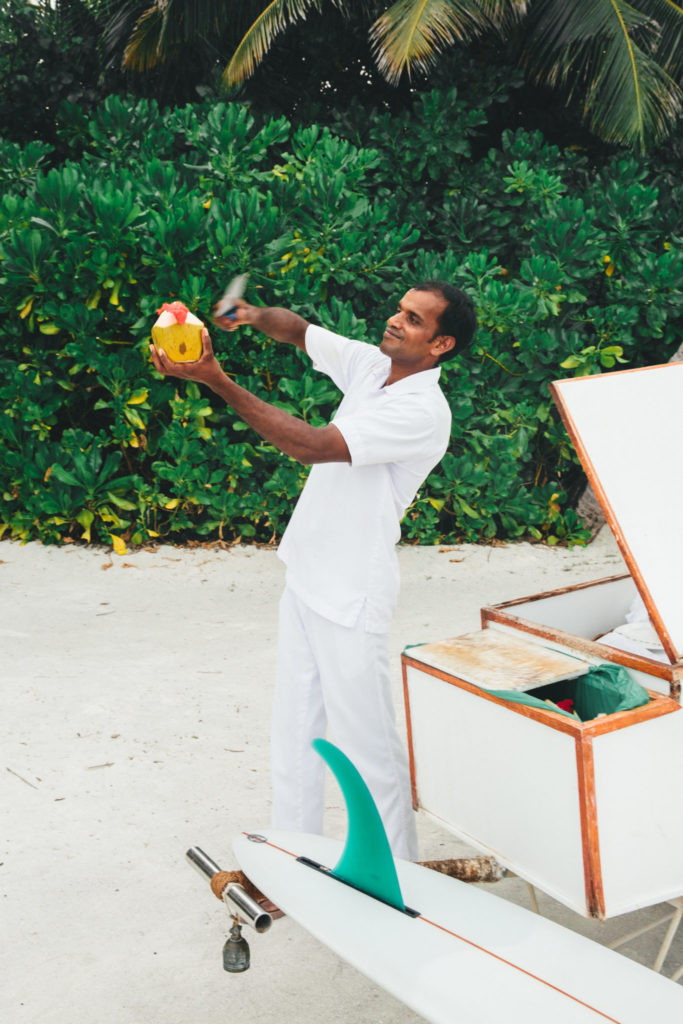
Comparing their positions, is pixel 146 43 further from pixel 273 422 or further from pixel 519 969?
pixel 519 969

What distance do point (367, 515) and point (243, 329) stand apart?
387 cm

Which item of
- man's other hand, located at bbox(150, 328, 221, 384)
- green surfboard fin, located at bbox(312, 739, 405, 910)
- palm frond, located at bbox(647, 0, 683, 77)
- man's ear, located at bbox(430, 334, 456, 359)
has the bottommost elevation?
green surfboard fin, located at bbox(312, 739, 405, 910)

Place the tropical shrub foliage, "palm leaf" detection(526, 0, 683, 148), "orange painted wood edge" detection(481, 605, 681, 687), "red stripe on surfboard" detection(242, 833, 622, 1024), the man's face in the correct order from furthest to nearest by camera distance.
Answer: "palm leaf" detection(526, 0, 683, 148) → the tropical shrub foliage → the man's face → "orange painted wood edge" detection(481, 605, 681, 687) → "red stripe on surfboard" detection(242, 833, 622, 1024)

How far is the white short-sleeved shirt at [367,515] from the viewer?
2.64 m

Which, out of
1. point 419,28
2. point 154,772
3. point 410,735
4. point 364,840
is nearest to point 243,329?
point 419,28

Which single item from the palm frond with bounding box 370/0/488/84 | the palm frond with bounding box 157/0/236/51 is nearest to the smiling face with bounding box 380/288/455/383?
the palm frond with bounding box 370/0/488/84

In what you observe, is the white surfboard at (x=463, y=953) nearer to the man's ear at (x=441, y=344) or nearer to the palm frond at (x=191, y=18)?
the man's ear at (x=441, y=344)

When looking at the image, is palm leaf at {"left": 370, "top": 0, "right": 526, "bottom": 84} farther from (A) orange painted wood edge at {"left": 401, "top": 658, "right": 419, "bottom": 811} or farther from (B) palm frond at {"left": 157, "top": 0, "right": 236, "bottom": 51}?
(A) orange painted wood edge at {"left": 401, "top": 658, "right": 419, "bottom": 811}

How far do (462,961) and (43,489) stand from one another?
5190mm

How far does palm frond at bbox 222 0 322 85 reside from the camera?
8.41m

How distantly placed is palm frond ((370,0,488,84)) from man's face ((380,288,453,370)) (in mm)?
5689

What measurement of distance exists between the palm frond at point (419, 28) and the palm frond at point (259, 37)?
79 cm

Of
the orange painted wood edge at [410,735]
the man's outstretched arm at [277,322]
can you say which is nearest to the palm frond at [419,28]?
the man's outstretched arm at [277,322]

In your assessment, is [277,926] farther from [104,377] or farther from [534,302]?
[534,302]
